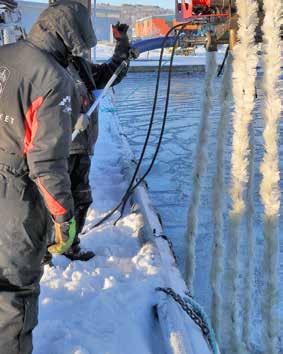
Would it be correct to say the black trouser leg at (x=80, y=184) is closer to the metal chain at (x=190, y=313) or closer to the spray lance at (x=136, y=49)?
the spray lance at (x=136, y=49)

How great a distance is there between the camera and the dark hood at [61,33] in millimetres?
2209

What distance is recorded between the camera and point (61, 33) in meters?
2.21

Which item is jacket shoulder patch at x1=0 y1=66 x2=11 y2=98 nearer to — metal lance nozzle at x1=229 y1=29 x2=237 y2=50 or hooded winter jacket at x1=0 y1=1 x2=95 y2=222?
hooded winter jacket at x1=0 y1=1 x2=95 y2=222

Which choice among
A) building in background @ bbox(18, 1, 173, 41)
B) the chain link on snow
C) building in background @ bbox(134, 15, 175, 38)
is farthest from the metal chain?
building in background @ bbox(18, 1, 173, 41)

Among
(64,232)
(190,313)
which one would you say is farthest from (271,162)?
Result: (64,232)

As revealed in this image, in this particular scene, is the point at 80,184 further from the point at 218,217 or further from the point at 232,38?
the point at 232,38

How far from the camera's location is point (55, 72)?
6.75ft

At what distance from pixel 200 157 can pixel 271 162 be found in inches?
25.7

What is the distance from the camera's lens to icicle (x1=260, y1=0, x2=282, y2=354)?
2438 mm

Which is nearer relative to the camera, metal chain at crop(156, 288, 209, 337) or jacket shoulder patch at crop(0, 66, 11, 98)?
jacket shoulder patch at crop(0, 66, 11, 98)

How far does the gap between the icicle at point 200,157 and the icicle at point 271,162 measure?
1.75 feet

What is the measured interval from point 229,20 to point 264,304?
1545 millimetres

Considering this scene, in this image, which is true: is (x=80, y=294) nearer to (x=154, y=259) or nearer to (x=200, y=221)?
(x=154, y=259)

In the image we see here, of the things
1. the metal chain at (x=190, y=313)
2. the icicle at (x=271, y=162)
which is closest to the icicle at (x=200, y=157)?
the icicle at (x=271, y=162)
